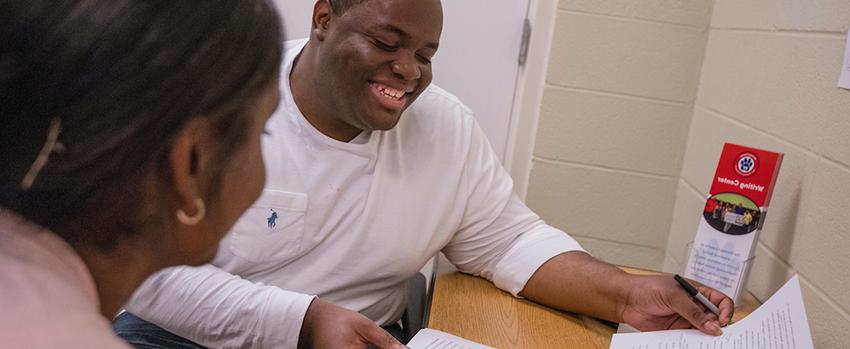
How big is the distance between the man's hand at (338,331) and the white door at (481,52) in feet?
3.85

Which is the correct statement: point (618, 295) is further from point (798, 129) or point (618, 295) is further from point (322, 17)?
point (322, 17)

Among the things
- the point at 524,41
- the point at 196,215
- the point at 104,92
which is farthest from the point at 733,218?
the point at 104,92

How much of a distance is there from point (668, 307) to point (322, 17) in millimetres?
791

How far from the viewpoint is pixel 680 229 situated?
2109 mm

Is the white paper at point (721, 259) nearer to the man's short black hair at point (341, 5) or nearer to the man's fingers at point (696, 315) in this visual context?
the man's fingers at point (696, 315)

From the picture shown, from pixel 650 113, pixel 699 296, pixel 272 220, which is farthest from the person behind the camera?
pixel 650 113

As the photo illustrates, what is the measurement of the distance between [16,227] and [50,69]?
0.12 metres

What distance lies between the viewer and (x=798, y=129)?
146cm

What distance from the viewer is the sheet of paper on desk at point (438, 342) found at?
119cm

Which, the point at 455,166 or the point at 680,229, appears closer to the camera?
the point at 455,166

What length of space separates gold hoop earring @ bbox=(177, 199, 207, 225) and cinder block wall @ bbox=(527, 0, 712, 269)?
1.57m

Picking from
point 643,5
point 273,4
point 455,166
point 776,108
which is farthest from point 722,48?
point 273,4

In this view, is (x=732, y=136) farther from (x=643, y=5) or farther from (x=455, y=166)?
(x=455, y=166)

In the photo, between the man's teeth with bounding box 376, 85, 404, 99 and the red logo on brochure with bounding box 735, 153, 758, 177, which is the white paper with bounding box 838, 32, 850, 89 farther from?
the man's teeth with bounding box 376, 85, 404, 99
